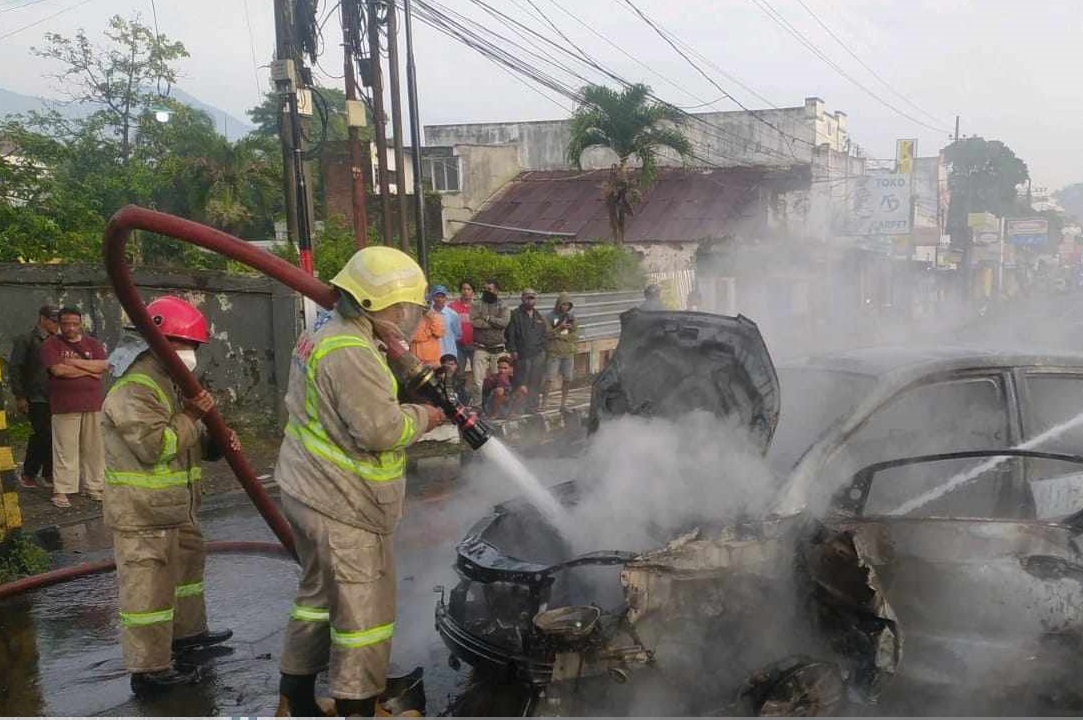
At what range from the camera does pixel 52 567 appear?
263 inches

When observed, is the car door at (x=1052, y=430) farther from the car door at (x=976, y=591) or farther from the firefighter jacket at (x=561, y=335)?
the firefighter jacket at (x=561, y=335)

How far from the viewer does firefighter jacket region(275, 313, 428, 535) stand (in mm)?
3488

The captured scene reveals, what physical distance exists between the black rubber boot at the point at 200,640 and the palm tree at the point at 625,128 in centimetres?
1911

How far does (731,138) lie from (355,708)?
38.6 m

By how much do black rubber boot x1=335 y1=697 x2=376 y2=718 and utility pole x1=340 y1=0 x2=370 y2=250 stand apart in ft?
34.7

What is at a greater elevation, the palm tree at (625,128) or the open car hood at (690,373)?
the palm tree at (625,128)

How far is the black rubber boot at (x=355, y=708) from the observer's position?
3611 millimetres

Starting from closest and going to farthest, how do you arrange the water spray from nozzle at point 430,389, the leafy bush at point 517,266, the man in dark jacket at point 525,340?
the water spray from nozzle at point 430,389 → the man in dark jacket at point 525,340 → the leafy bush at point 517,266

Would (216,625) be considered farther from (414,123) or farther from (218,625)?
(414,123)

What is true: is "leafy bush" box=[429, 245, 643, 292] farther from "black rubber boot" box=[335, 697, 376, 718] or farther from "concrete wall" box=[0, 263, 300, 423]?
"black rubber boot" box=[335, 697, 376, 718]

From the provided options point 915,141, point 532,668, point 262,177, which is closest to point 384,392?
point 532,668

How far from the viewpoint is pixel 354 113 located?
1320 cm

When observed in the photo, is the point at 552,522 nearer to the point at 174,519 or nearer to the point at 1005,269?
the point at 174,519

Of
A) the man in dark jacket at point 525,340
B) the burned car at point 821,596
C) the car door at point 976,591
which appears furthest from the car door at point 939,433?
the man in dark jacket at point 525,340
